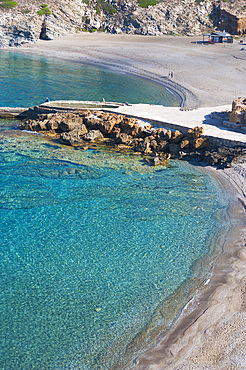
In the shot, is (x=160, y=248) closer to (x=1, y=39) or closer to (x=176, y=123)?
(x=176, y=123)

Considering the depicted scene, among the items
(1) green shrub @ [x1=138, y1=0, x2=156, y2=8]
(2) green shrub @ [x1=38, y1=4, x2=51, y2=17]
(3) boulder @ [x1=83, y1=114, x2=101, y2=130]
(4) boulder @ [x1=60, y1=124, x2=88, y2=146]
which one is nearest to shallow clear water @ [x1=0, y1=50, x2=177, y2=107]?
(3) boulder @ [x1=83, y1=114, x2=101, y2=130]

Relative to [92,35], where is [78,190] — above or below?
below

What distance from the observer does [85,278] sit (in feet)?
47.0

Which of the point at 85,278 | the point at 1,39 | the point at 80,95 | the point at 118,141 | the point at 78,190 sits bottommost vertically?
the point at 85,278

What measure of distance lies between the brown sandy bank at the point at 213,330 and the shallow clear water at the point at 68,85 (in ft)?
92.3

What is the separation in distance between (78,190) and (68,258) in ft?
20.3

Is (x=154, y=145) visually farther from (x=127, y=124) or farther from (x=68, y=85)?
(x=68, y=85)

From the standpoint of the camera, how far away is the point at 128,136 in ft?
91.7

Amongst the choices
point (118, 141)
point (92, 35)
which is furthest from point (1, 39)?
point (118, 141)

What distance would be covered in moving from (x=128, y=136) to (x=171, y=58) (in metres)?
36.7

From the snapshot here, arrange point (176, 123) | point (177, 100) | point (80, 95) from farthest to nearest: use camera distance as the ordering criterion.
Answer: point (80, 95), point (177, 100), point (176, 123)

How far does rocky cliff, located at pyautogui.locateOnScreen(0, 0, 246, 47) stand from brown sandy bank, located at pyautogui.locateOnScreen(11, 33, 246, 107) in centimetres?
357

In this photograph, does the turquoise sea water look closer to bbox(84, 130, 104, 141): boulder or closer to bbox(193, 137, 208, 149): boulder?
bbox(193, 137, 208, 149): boulder

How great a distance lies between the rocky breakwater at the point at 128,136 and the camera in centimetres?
2500
